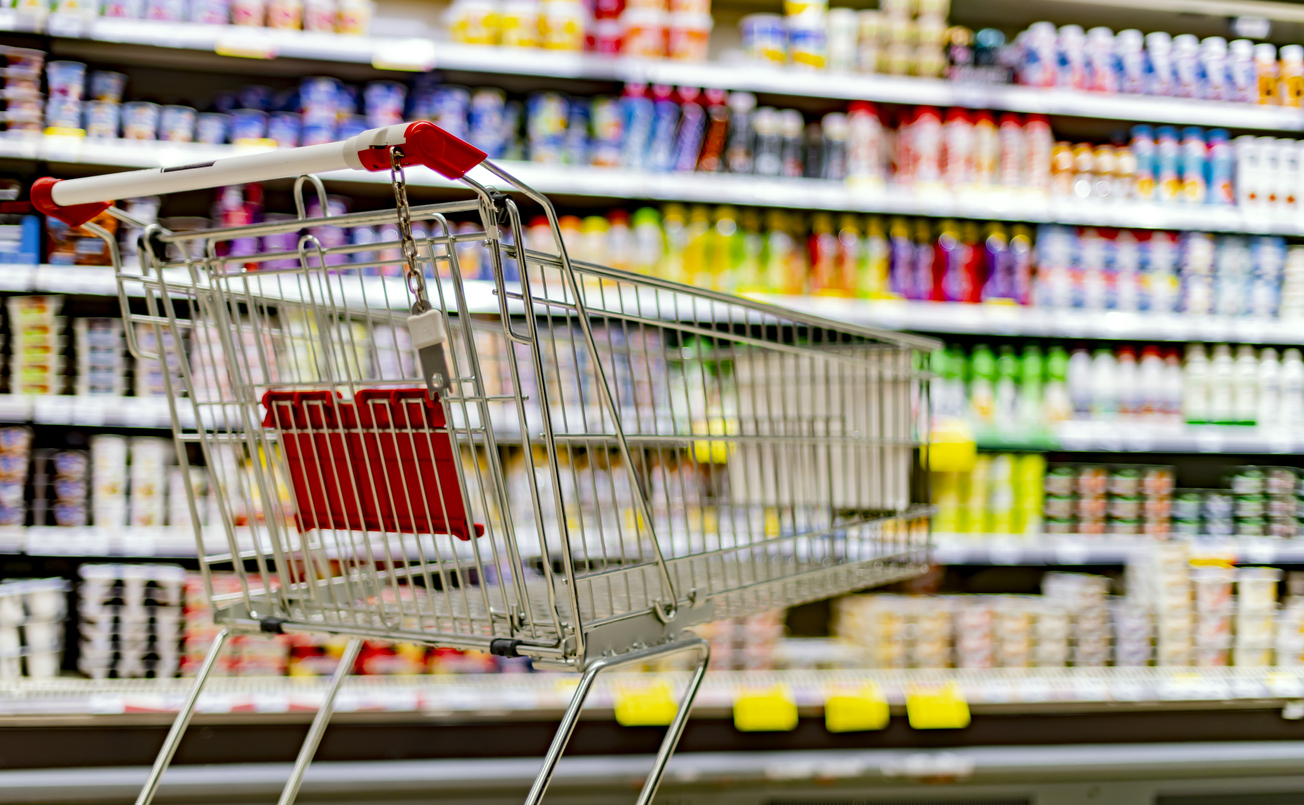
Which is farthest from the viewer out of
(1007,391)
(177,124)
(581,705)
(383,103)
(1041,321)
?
(1007,391)

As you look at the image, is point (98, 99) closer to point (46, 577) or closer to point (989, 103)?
Answer: point (46, 577)

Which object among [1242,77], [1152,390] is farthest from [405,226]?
[1242,77]

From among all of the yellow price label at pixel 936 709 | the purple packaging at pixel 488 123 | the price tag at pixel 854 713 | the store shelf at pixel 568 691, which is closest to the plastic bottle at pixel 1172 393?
the store shelf at pixel 568 691

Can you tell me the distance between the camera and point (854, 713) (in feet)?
7.60

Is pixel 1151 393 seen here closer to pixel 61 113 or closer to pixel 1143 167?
pixel 1143 167

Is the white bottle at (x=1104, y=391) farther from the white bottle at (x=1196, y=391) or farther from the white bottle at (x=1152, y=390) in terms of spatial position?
the white bottle at (x=1196, y=391)

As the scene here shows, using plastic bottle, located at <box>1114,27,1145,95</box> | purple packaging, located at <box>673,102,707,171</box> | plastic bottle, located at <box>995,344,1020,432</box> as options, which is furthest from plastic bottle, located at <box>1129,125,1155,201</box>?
purple packaging, located at <box>673,102,707,171</box>

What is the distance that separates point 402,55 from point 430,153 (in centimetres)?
168

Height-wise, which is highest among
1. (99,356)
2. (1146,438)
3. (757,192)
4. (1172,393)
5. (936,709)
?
(757,192)

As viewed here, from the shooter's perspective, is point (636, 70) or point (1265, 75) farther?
point (1265, 75)

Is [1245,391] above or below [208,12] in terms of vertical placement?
below

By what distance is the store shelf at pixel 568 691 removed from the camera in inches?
84.8

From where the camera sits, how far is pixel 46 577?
8.24 ft

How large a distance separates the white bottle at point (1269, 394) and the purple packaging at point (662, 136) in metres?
1.93
